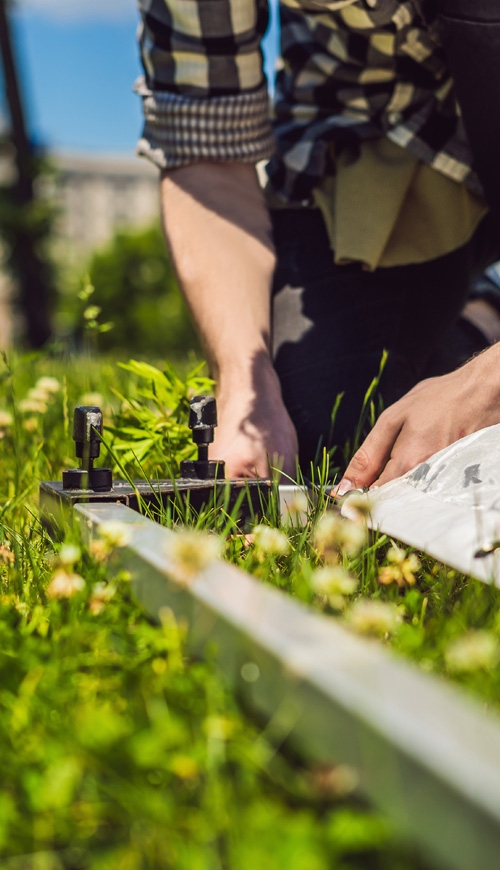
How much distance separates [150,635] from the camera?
2.83ft

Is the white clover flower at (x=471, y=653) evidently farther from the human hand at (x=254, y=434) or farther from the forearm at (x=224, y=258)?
the forearm at (x=224, y=258)

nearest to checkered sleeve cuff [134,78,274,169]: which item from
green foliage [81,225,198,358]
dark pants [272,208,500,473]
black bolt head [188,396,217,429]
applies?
dark pants [272,208,500,473]

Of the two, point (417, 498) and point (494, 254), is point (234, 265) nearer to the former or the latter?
point (494, 254)

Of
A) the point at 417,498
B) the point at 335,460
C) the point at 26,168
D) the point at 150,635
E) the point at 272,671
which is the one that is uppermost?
the point at 272,671

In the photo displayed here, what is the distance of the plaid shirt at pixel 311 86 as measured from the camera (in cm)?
217

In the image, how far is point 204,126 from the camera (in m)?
2.26

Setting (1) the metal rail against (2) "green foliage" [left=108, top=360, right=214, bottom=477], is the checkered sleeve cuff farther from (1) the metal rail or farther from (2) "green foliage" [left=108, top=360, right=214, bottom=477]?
(1) the metal rail

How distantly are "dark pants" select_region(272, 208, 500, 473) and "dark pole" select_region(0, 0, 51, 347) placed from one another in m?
13.7

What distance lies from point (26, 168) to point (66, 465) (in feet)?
49.6

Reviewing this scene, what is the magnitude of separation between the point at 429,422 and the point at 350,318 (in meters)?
1.00

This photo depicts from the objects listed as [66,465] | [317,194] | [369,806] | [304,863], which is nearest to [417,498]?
[369,806]

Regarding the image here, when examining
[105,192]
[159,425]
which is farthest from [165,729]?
[105,192]

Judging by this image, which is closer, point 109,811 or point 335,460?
point 109,811

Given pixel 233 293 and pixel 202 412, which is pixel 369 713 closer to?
pixel 202 412
